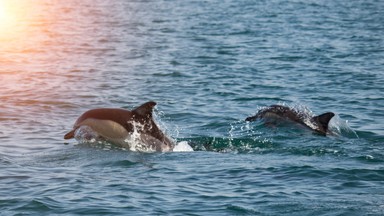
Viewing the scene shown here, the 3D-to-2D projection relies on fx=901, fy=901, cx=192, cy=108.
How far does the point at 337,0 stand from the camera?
63906 millimetres

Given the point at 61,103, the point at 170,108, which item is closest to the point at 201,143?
the point at 170,108

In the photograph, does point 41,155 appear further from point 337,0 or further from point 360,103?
point 337,0

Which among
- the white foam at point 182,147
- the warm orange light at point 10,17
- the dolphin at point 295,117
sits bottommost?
the white foam at point 182,147

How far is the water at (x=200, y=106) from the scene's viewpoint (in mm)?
15258

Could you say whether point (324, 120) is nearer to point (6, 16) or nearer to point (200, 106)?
point (200, 106)

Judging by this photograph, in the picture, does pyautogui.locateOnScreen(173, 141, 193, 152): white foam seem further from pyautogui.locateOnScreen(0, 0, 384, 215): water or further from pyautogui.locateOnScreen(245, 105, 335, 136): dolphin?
pyautogui.locateOnScreen(245, 105, 335, 136): dolphin

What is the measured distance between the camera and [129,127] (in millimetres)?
19328

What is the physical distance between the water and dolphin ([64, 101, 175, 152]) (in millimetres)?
404

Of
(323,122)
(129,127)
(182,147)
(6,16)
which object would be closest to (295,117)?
(323,122)

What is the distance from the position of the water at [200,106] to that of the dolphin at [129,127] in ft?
1.33

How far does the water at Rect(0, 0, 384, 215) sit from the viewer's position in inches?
601

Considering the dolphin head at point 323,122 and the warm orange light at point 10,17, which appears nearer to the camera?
the dolphin head at point 323,122

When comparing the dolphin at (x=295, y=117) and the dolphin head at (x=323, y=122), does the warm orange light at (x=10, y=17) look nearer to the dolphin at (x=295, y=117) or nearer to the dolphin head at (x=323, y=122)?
the dolphin at (x=295, y=117)

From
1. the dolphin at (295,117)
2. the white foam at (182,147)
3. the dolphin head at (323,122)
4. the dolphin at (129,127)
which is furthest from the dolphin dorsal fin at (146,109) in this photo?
the dolphin head at (323,122)
